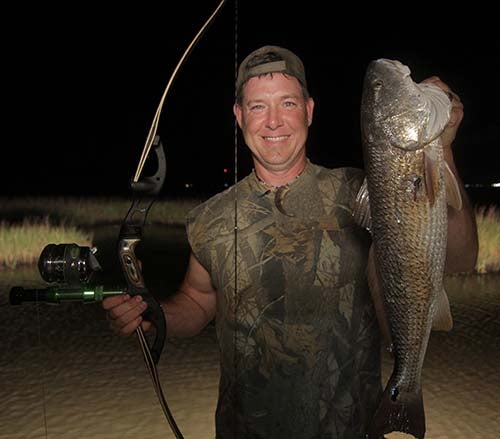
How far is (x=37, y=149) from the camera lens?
78812 mm

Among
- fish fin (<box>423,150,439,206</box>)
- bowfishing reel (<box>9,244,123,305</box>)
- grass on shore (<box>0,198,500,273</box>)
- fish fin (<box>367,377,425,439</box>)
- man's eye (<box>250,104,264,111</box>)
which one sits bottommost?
grass on shore (<box>0,198,500,273</box>)

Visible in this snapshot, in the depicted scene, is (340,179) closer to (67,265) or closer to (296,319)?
(296,319)

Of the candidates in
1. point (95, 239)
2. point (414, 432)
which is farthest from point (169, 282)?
point (414, 432)

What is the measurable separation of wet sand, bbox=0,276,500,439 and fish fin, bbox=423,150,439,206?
9.72 feet

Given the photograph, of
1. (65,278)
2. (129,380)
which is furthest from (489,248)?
(65,278)

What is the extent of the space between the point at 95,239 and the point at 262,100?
1347cm

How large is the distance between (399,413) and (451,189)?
1024 mm

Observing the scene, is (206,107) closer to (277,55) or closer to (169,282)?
(169,282)

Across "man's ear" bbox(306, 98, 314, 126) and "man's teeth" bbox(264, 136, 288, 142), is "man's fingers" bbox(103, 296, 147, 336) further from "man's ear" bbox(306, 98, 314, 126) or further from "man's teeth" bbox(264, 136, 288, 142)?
"man's ear" bbox(306, 98, 314, 126)

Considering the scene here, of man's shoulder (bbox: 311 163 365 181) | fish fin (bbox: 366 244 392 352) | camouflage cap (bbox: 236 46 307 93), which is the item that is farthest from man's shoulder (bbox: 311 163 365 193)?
camouflage cap (bbox: 236 46 307 93)

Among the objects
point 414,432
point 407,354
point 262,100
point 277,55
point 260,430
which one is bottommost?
point 260,430

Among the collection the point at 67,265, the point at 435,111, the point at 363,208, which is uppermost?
the point at 435,111

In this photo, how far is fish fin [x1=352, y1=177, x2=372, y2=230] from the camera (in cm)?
242

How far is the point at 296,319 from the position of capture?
8.90 feet
